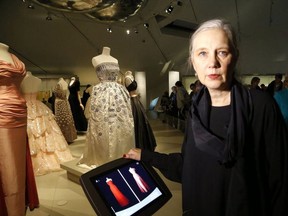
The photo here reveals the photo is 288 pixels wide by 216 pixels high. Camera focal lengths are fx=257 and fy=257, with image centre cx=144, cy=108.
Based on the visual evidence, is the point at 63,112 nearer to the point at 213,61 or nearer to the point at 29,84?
the point at 29,84

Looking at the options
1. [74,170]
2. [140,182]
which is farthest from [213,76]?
[74,170]

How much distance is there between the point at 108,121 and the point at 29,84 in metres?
1.46

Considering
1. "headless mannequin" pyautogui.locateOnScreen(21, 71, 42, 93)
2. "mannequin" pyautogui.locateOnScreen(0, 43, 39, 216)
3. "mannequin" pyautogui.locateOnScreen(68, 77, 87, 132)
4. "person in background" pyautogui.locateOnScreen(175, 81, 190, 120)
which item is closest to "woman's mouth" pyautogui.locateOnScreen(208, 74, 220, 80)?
"mannequin" pyautogui.locateOnScreen(0, 43, 39, 216)

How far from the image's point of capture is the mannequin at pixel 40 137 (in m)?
3.71

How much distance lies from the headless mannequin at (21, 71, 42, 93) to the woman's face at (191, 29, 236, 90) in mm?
3205

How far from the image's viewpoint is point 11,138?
201cm

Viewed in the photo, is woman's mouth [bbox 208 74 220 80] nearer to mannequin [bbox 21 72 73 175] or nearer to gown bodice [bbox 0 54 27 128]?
gown bodice [bbox 0 54 27 128]

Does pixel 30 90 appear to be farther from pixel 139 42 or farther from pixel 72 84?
pixel 139 42

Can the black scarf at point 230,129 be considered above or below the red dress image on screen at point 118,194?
above

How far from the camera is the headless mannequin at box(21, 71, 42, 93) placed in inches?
142

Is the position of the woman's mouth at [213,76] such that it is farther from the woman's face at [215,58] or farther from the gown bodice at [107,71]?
the gown bodice at [107,71]

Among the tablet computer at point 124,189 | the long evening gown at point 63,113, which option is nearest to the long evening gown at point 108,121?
the tablet computer at point 124,189

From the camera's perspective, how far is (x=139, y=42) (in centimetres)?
877

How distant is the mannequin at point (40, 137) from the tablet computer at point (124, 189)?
9.92 ft
